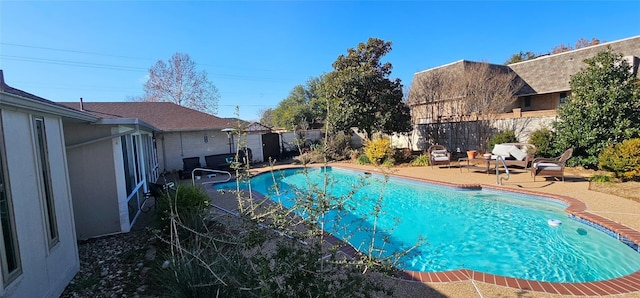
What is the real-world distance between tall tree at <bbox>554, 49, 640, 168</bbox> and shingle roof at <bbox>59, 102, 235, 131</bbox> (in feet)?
50.8

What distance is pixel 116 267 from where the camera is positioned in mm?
4363

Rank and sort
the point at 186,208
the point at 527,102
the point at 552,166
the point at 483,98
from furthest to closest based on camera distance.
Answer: the point at 527,102 < the point at 483,98 < the point at 552,166 < the point at 186,208

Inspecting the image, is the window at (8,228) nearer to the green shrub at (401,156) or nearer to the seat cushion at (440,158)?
the seat cushion at (440,158)

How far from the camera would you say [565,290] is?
3.40 metres

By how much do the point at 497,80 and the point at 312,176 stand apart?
1133 centimetres

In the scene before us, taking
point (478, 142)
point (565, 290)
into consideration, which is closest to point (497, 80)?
point (478, 142)

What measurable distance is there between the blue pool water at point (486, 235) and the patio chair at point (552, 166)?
5.02 feet

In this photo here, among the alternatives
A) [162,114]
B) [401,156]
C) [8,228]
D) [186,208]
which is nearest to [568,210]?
[186,208]

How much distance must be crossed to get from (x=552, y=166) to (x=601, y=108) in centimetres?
309

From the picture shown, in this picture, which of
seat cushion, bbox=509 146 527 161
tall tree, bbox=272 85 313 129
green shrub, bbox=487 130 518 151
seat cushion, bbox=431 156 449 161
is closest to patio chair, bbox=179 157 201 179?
seat cushion, bbox=431 156 449 161

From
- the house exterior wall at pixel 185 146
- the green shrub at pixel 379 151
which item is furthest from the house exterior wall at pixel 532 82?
the house exterior wall at pixel 185 146

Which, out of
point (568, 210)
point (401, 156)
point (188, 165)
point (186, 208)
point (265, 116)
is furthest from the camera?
point (265, 116)

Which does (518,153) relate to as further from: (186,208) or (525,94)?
(525,94)

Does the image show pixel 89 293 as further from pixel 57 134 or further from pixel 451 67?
pixel 451 67
